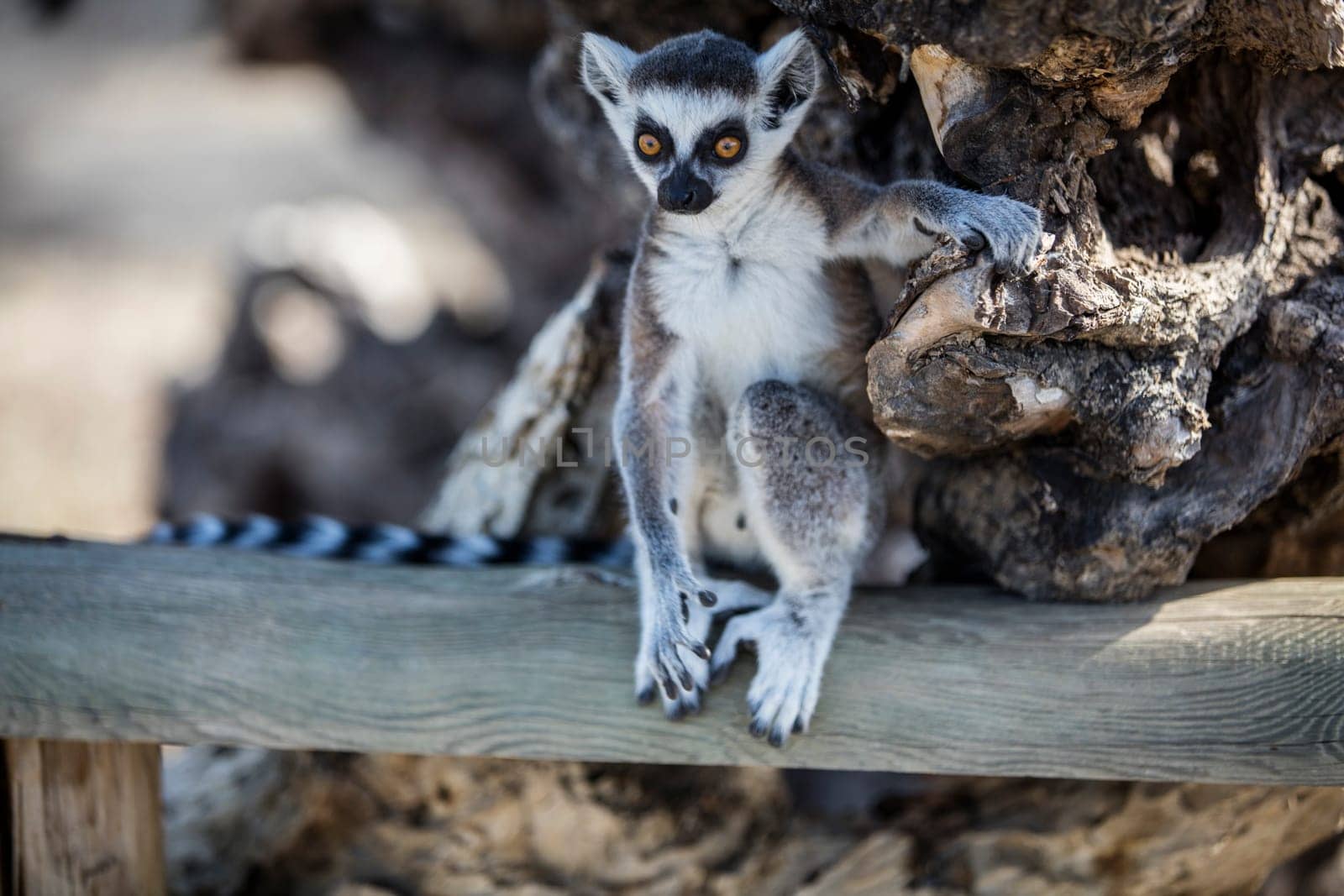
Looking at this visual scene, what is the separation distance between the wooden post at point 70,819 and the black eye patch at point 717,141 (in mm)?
2283

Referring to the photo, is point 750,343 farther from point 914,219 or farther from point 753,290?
point 914,219

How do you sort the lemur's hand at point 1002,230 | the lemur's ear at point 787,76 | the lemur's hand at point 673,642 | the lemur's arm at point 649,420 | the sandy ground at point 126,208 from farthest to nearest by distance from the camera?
the sandy ground at point 126,208, the lemur's arm at point 649,420, the lemur's ear at point 787,76, the lemur's hand at point 673,642, the lemur's hand at point 1002,230

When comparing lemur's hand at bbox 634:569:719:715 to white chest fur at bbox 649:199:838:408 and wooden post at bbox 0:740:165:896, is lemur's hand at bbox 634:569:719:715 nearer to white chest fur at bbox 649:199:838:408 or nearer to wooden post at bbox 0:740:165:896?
white chest fur at bbox 649:199:838:408

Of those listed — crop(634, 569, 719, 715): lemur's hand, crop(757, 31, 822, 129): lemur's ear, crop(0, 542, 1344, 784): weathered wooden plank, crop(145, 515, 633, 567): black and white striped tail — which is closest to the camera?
crop(0, 542, 1344, 784): weathered wooden plank

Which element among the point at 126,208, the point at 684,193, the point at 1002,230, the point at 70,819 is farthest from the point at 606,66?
the point at 126,208

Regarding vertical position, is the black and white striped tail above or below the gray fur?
below

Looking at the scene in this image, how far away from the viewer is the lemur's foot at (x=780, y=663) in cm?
259

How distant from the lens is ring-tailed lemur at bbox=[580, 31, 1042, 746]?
264 centimetres

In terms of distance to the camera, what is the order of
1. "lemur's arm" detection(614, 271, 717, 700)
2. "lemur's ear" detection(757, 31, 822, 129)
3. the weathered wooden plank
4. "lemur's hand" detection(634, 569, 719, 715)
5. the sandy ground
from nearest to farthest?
the weathered wooden plank < "lemur's hand" detection(634, 569, 719, 715) < "lemur's ear" detection(757, 31, 822, 129) < "lemur's arm" detection(614, 271, 717, 700) < the sandy ground

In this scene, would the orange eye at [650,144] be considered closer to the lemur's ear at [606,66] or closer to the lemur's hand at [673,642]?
the lemur's ear at [606,66]
